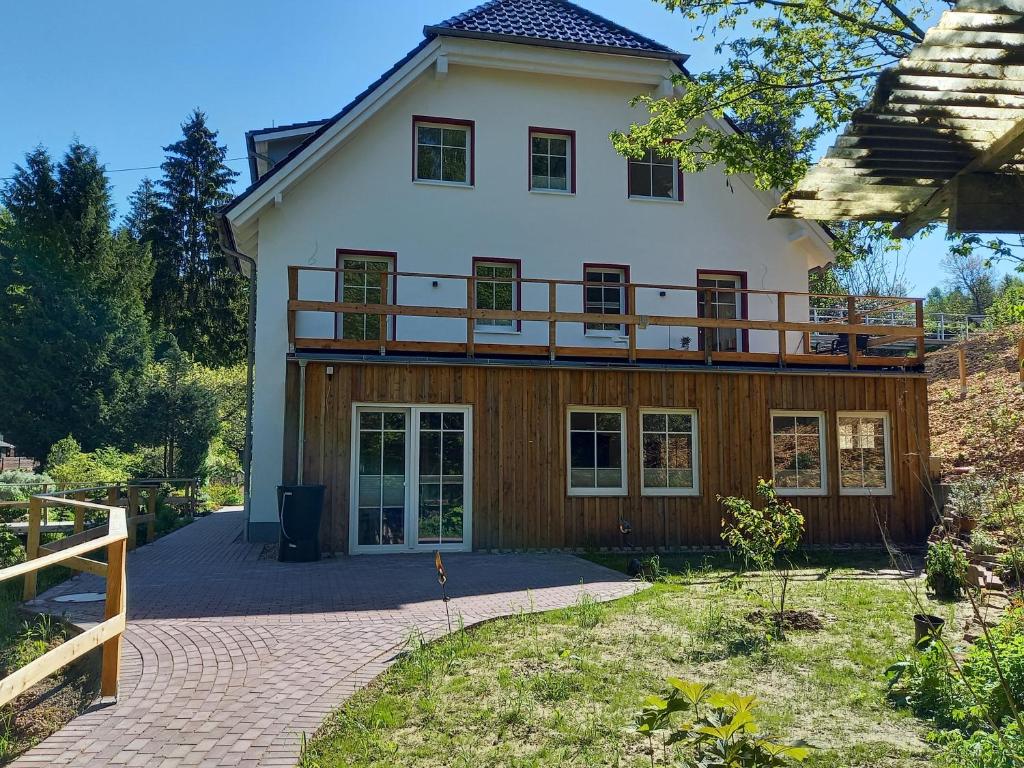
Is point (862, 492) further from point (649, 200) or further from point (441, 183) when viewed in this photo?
point (441, 183)

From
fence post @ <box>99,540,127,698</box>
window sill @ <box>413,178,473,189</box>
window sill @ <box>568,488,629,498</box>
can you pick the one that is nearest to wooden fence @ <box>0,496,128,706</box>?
fence post @ <box>99,540,127,698</box>

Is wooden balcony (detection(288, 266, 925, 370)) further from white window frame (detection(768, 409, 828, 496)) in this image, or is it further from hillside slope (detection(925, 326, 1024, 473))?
hillside slope (detection(925, 326, 1024, 473))

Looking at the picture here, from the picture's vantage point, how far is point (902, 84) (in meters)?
2.77

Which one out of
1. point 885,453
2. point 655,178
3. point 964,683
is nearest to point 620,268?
point 655,178

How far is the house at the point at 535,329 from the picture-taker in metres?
11.9

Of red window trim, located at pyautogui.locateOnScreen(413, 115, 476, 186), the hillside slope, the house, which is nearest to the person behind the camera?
the house

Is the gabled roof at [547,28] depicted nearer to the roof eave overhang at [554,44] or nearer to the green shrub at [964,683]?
the roof eave overhang at [554,44]

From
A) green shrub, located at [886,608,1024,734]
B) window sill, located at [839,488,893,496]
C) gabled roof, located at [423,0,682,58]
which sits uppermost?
gabled roof, located at [423,0,682,58]

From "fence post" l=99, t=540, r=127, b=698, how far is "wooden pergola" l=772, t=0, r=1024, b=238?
15.6 feet

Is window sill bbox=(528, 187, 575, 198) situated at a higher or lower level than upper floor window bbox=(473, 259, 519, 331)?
higher

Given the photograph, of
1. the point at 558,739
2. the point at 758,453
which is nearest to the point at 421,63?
the point at 758,453

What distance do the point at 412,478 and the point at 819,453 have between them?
697 cm

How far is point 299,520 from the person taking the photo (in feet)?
35.8

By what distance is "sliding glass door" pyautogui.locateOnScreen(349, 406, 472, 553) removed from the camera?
1179 centimetres
